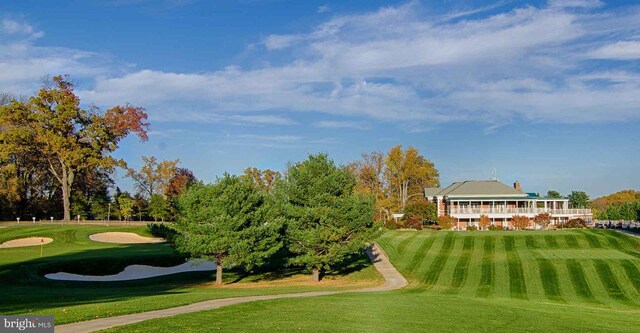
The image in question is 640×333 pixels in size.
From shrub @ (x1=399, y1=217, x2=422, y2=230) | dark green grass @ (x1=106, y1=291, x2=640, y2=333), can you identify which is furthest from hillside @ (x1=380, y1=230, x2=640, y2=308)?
shrub @ (x1=399, y1=217, x2=422, y2=230)

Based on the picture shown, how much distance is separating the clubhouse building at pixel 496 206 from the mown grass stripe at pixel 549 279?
33.6 metres

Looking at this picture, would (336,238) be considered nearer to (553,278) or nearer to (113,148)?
(553,278)

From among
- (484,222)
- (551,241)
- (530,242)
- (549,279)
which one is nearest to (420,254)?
(530,242)

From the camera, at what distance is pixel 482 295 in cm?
3064

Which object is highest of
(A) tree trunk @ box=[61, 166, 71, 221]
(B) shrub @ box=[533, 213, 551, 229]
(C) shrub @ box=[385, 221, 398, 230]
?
(A) tree trunk @ box=[61, 166, 71, 221]

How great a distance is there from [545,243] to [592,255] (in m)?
6.93

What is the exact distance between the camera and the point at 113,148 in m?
63.6

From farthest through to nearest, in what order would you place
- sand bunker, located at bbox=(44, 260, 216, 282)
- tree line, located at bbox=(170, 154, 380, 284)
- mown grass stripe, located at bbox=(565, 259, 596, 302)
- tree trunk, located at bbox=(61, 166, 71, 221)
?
tree trunk, located at bbox=(61, 166, 71, 221) < sand bunker, located at bbox=(44, 260, 216, 282) < tree line, located at bbox=(170, 154, 380, 284) < mown grass stripe, located at bbox=(565, 259, 596, 302)

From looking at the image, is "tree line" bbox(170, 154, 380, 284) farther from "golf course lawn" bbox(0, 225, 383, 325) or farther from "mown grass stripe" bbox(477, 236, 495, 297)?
"mown grass stripe" bbox(477, 236, 495, 297)

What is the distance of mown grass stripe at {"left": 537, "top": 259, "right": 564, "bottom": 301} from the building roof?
3912cm

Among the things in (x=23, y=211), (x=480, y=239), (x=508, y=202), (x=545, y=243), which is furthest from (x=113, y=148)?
(x=508, y=202)

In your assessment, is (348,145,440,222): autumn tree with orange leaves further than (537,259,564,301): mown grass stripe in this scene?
Yes

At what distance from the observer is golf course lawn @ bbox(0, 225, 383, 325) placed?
22.1 m

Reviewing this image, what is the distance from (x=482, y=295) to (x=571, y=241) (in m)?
21.7
